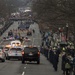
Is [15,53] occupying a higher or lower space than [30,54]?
lower

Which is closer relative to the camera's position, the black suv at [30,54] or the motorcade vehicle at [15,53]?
the black suv at [30,54]

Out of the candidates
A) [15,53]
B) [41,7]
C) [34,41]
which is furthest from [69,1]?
[34,41]

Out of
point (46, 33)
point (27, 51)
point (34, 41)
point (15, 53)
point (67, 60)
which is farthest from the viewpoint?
point (46, 33)

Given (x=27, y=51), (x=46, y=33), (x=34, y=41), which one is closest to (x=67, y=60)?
(x=27, y=51)

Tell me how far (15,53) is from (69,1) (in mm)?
22733

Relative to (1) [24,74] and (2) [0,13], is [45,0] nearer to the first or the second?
(1) [24,74]

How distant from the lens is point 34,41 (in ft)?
361

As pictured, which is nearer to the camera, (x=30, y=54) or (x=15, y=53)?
(x=30, y=54)

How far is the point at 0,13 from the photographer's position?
124 meters

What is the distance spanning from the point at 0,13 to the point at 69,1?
94.9 meters

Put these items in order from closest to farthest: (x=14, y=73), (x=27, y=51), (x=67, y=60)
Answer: (x=67, y=60), (x=14, y=73), (x=27, y=51)

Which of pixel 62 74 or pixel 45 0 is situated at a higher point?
pixel 45 0

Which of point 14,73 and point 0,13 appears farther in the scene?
point 0,13

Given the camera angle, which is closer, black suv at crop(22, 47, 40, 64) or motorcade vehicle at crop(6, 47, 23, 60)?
black suv at crop(22, 47, 40, 64)
